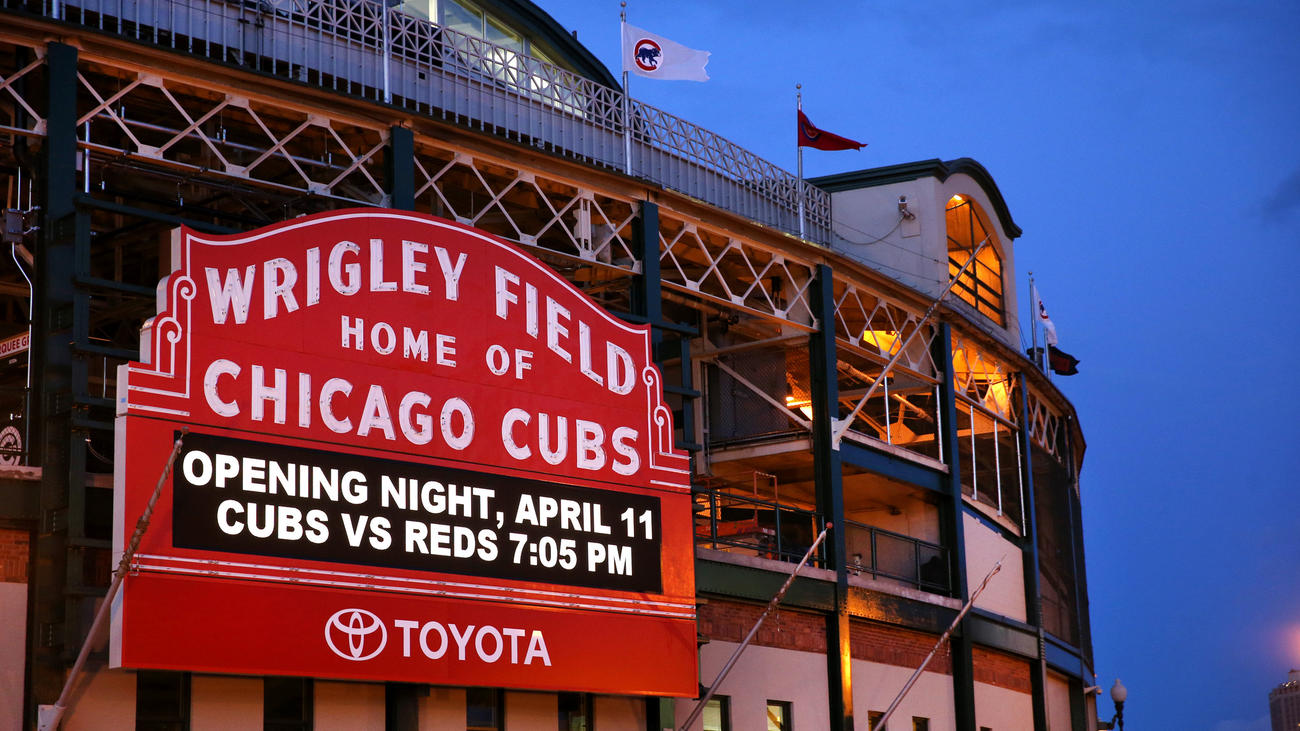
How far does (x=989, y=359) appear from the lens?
4322cm

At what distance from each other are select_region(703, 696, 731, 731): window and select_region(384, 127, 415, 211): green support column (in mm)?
10696

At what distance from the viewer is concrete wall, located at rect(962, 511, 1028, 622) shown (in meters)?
40.1

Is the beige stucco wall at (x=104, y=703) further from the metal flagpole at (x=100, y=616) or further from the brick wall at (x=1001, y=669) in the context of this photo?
the brick wall at (x=1001, y=669)

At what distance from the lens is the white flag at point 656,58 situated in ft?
103

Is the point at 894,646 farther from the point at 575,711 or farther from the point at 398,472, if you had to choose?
the point at 398,472

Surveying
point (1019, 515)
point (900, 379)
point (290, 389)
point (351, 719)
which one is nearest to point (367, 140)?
point (290, 389)

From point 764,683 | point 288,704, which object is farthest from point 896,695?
point 288,704

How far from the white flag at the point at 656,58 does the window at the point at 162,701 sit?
1430 cm

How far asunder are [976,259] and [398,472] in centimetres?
2473

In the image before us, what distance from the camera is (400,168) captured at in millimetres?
25938

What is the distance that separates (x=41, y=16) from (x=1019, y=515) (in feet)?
98.2

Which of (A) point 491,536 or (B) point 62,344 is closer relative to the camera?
(B) point 62,344

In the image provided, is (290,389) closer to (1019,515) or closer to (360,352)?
(360,352)

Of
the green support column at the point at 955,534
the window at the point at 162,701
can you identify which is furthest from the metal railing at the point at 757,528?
the window at the point at 162,701
